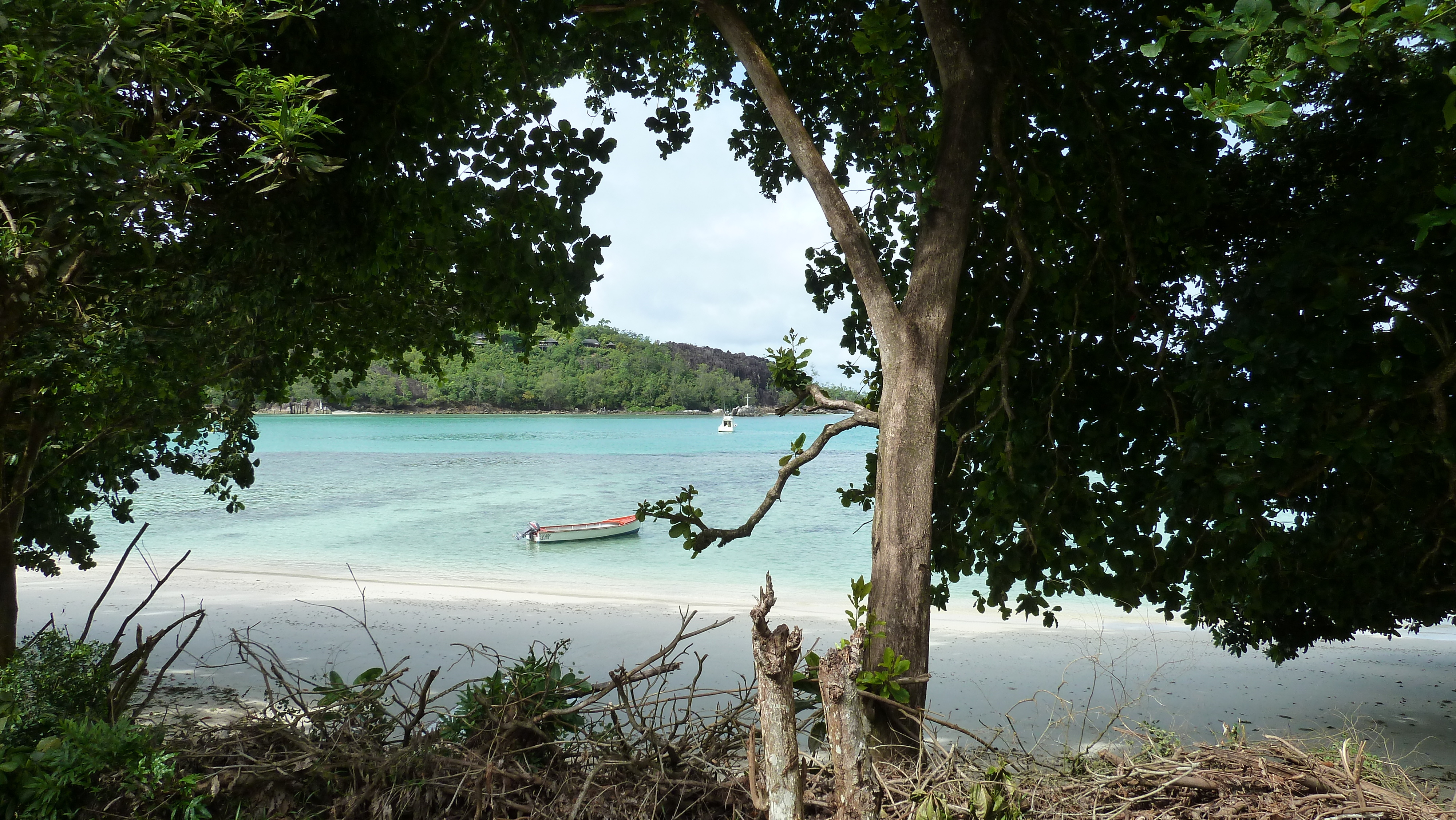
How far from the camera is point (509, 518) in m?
27.8


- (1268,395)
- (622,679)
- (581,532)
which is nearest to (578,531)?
(581,532)

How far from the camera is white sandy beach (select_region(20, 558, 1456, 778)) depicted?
747cm

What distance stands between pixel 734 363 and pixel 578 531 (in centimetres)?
5482

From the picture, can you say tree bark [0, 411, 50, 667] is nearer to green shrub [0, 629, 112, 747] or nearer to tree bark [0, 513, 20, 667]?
tree bark [0, 513, 20, 667]

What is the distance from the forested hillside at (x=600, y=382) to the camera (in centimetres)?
7200

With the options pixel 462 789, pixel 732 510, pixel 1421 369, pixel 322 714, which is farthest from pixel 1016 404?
pixel 732 510

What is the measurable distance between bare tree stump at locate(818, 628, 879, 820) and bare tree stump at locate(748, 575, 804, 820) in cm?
13

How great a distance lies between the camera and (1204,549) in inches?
164

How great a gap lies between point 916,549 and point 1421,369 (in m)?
2.12

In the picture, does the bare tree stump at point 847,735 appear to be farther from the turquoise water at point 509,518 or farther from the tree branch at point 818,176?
the turquoise water at point 509,518

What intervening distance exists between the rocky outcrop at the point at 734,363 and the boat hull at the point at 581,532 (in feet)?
164

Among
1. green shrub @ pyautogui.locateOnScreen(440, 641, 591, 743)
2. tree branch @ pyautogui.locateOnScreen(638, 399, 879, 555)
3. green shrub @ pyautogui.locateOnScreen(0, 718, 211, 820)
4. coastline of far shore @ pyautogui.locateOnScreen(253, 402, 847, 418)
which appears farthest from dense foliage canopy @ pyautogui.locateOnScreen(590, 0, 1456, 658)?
coastline of far shore @ pyautogui.locateOnScreen(253, 402, 847, 418)

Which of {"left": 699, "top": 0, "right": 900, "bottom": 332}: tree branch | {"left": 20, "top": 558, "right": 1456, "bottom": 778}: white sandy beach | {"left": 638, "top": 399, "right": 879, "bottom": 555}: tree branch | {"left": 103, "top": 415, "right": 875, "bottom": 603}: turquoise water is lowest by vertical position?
{"left": 103, "top": 415, "right": 875, "bottom": 603}: turquoise water

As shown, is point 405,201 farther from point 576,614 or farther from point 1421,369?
point 576,614
